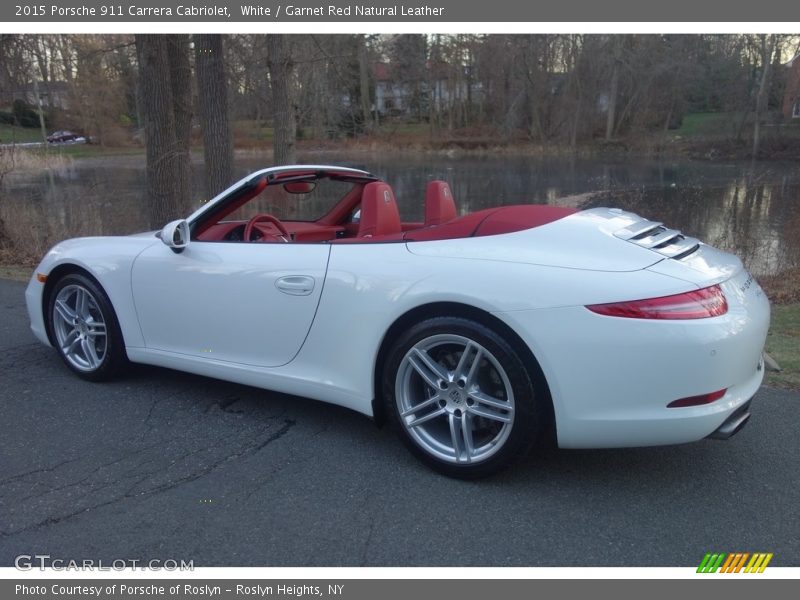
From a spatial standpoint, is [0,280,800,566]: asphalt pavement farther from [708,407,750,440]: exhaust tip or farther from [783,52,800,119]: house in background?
[783,52,800,119]: house in background

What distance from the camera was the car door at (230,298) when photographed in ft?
11.7

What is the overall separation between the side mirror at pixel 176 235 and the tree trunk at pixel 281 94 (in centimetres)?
877

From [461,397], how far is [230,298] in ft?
4.85

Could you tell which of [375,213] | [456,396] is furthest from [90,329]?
[456,396]

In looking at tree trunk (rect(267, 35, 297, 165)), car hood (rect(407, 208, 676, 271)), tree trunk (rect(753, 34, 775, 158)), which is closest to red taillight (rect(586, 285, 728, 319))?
car hood (rect(407, 208, 676, 271))

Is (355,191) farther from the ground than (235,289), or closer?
farther from the ground

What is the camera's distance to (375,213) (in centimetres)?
404

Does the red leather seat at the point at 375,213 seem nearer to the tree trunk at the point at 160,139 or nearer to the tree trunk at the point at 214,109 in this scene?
Answer: the tree trunk at the point at 160,139

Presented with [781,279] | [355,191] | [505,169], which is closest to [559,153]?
Result: [505,169]

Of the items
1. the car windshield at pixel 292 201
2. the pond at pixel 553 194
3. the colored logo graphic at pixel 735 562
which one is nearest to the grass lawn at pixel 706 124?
the pond at pixel 553 194

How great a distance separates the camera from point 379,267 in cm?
331

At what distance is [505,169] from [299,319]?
32.9 metres

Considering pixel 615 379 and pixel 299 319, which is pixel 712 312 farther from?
pixel 299 319

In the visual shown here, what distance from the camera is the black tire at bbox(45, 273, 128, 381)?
14.4 feet
